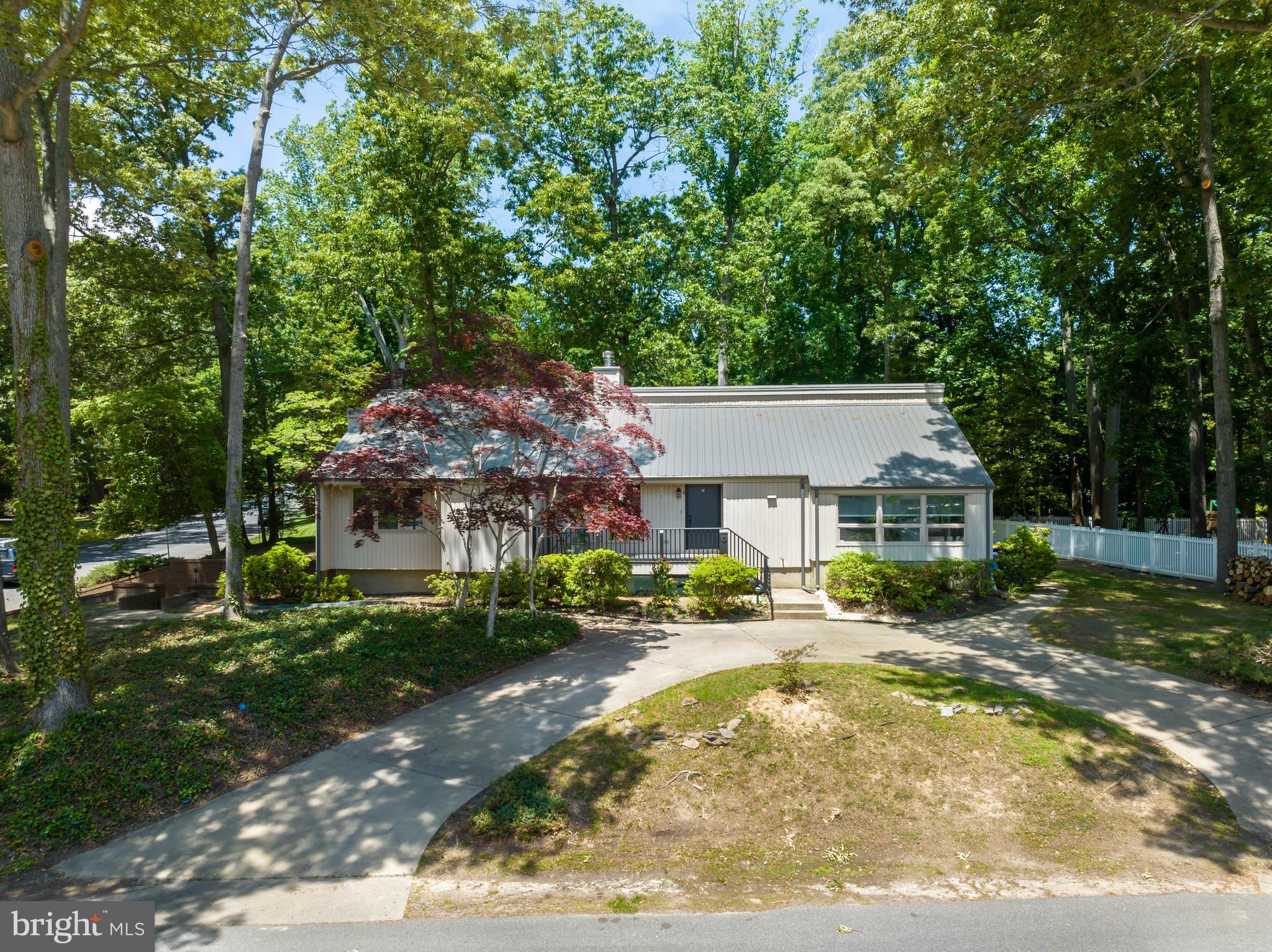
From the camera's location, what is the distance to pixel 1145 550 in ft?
57.0

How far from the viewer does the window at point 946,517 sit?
1573 cm

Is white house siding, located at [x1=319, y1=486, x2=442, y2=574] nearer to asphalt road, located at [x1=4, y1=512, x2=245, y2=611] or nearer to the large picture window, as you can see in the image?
asphalt road, located at [x1=4, y1=512, x2=245, y2=611]

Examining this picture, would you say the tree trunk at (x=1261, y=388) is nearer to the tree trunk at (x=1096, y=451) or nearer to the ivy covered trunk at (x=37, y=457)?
the tree trunk at (x=1096, y=451)

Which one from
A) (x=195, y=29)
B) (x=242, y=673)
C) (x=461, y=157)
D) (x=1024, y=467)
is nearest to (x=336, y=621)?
(x=242, y=673)

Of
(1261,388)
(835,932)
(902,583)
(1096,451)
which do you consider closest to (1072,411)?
(1096,451)

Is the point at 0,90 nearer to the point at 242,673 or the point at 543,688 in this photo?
the point at 242,673

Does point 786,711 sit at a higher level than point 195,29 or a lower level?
lower

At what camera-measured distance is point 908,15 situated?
12.7 meters

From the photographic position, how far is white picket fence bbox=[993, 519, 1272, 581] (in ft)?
51.4

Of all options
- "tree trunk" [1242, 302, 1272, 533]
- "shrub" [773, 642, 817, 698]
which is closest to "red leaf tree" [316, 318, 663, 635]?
"shrub" [773, 642, 817, 698]

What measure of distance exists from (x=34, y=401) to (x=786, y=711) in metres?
9.05

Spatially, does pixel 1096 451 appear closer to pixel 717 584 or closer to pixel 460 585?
pixel 717 584

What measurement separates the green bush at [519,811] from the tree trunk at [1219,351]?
15559 mm

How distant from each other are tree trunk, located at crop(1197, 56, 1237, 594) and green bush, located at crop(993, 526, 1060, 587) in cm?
339
